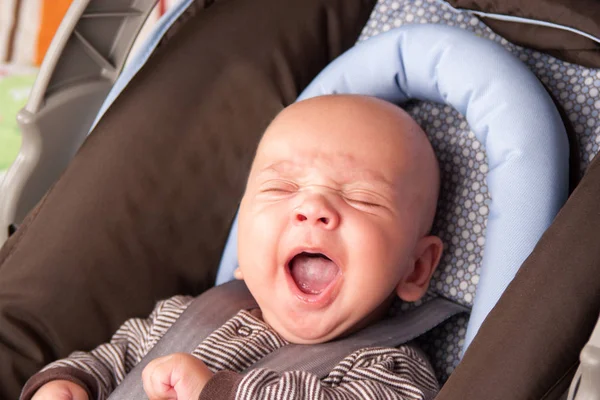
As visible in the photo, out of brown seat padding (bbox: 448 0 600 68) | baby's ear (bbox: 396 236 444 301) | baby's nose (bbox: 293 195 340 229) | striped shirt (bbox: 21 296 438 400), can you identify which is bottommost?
striped shirt (bbox: 21 296 438 400)

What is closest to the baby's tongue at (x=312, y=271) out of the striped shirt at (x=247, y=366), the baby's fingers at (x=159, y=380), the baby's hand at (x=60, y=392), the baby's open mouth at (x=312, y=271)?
the baby's open mouth at (x=312, y=271)

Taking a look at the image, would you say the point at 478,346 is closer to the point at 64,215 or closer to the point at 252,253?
the point at 252,253

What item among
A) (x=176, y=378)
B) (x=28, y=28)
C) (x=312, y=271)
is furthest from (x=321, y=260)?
(x=28, y=28)

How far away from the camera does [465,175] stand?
4.00ft

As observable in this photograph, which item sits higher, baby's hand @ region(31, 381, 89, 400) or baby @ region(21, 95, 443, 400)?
baby @ region(21, 95, 443, 400)

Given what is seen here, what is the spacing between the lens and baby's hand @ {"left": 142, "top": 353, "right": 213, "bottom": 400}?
986mm

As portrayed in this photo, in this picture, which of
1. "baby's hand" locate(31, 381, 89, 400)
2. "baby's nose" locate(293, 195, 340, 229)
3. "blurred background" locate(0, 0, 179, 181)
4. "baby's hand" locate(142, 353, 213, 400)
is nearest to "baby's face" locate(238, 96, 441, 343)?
"baby's nose" locate(293, 195, 340, 229)

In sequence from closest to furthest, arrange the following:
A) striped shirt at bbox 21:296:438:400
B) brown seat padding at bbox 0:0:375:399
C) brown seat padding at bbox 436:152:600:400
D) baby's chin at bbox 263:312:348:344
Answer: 1. brown seat padding at bbox 436:152:600:400
2. striped shirt at bbox 21:296:438:400
3. baby's chin at bbox 263:312:348:344
4. brown seat padding at bbox 0:0:375:399

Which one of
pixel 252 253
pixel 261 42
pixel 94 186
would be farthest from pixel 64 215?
pixel 261 42

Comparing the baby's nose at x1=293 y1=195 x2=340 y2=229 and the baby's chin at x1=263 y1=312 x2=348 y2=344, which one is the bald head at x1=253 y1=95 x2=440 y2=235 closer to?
the baby's nose at x1=293 y1=195 x2=340 y2=229

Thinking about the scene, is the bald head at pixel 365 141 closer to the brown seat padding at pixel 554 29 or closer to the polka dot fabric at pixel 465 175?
the polka dot fabric at pixel 465 175

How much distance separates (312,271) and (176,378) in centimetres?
24

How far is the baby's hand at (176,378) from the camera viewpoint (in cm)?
99

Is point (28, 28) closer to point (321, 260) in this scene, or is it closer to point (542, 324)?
point (321, 260)
